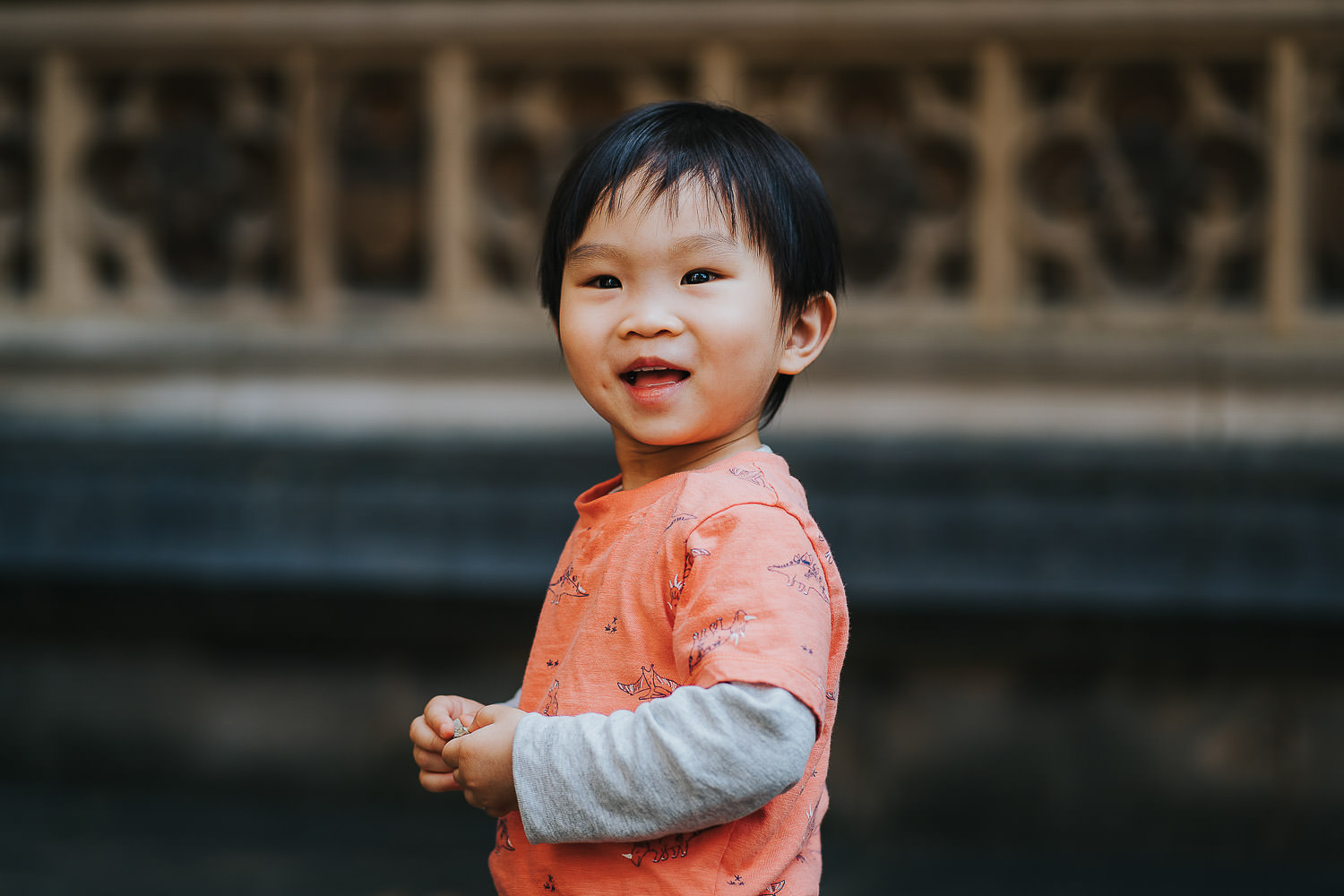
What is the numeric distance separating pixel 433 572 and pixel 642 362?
229 cm

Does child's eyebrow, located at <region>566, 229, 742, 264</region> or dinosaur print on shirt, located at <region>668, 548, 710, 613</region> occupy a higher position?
child's eyebrow, located at <region>566, 229, 742, 264</region>

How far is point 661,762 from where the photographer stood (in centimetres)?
115

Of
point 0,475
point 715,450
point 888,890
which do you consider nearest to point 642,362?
point 715,450

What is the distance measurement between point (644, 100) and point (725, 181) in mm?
2278

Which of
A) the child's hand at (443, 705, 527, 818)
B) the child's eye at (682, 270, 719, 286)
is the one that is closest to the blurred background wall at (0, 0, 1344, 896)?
the child's hand at (443, 705, 527, 818)

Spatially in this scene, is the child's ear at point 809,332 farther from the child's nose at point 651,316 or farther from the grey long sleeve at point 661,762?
the grey long sleeve at point 661,762

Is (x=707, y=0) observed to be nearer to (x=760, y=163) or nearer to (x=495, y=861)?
(x=760, y=163)

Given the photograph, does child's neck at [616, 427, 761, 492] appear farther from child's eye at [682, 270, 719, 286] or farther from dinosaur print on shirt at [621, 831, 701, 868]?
dinosaur print on shirt at [621, 831, 701, 868]


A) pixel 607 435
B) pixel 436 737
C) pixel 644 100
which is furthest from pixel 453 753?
pixel 644 100

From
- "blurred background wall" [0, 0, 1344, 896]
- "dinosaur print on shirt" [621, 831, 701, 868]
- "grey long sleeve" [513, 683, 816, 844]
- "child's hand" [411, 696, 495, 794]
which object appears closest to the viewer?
"grey long sleeve" [513, 683, 816, 844]

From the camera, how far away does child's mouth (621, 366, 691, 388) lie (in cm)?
129

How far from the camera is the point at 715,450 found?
1377 mm

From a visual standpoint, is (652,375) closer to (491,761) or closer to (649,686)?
(649,686)

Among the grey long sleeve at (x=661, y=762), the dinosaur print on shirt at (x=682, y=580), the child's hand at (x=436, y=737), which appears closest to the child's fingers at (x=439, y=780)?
the child's hand at (x=436, y=737)
